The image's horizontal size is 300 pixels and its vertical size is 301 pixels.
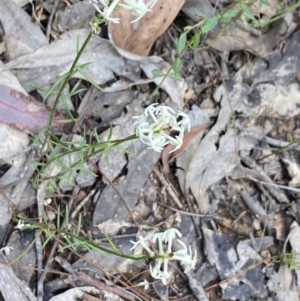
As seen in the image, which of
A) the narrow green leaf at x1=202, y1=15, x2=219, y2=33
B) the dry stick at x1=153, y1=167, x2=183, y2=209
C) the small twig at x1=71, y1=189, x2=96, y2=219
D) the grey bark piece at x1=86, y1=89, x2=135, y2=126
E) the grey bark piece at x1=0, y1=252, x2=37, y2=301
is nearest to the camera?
the grey bark piece at x1=0, y1=252, x2=37, y2=301

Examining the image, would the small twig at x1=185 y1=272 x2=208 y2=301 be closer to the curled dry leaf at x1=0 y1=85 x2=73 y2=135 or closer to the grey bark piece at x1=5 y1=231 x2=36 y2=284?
the grey bark piece at x1=5 y1=231 x2=36 y2=284

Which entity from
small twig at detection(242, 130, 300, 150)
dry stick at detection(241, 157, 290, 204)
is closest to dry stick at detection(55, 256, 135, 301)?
dry stick at detection(241, 157, 290, 204)

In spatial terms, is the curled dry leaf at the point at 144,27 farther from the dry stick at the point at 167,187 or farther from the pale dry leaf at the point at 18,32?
the dry stick at the point at 167,187

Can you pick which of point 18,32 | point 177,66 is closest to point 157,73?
point 177,66

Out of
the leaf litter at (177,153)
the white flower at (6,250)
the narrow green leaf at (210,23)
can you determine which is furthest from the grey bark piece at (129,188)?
the narrow green leaf at (210,23)

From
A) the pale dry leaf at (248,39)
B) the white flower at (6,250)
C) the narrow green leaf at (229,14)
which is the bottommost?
the white flower at (6,250)

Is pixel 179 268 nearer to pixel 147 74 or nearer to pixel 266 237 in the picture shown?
pixel 266 237
